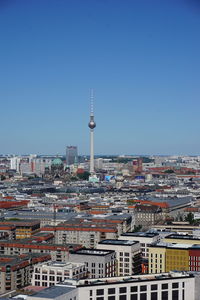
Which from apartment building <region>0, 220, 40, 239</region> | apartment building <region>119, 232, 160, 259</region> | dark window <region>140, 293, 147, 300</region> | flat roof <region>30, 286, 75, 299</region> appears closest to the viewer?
flat roof <region>30, 286, 75, 299</region>

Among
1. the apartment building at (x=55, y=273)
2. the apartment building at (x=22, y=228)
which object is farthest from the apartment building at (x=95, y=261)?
the apartment building at (x=22, y=228)

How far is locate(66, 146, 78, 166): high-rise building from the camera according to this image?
56875mm

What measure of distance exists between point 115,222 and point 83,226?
1.44 metres

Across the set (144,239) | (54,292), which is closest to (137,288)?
(54,292)

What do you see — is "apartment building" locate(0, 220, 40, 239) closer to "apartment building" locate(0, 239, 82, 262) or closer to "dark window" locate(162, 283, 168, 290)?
"apartment building" locate(0, 239, 82, 262)

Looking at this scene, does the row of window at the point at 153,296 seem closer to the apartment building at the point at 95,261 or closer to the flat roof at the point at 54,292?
the flat roof at the point at 54,292

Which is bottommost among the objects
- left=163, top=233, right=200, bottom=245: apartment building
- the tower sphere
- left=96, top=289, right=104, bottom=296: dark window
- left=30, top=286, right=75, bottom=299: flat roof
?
left=96, top=289, right=104, bottom=296: dark window

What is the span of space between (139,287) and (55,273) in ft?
6.33

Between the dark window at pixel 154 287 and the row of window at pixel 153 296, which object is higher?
the dark window at pixel 154 287

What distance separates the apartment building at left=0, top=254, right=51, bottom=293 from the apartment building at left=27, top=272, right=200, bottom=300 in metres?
2.49

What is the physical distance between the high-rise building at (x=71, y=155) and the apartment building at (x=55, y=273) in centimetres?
4714

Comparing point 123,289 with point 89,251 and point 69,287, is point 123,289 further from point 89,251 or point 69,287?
point 89,251

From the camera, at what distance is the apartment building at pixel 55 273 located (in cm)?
916

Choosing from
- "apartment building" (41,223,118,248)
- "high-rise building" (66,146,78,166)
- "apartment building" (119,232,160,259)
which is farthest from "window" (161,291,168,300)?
"high-rise building" (66,146,78,166)
